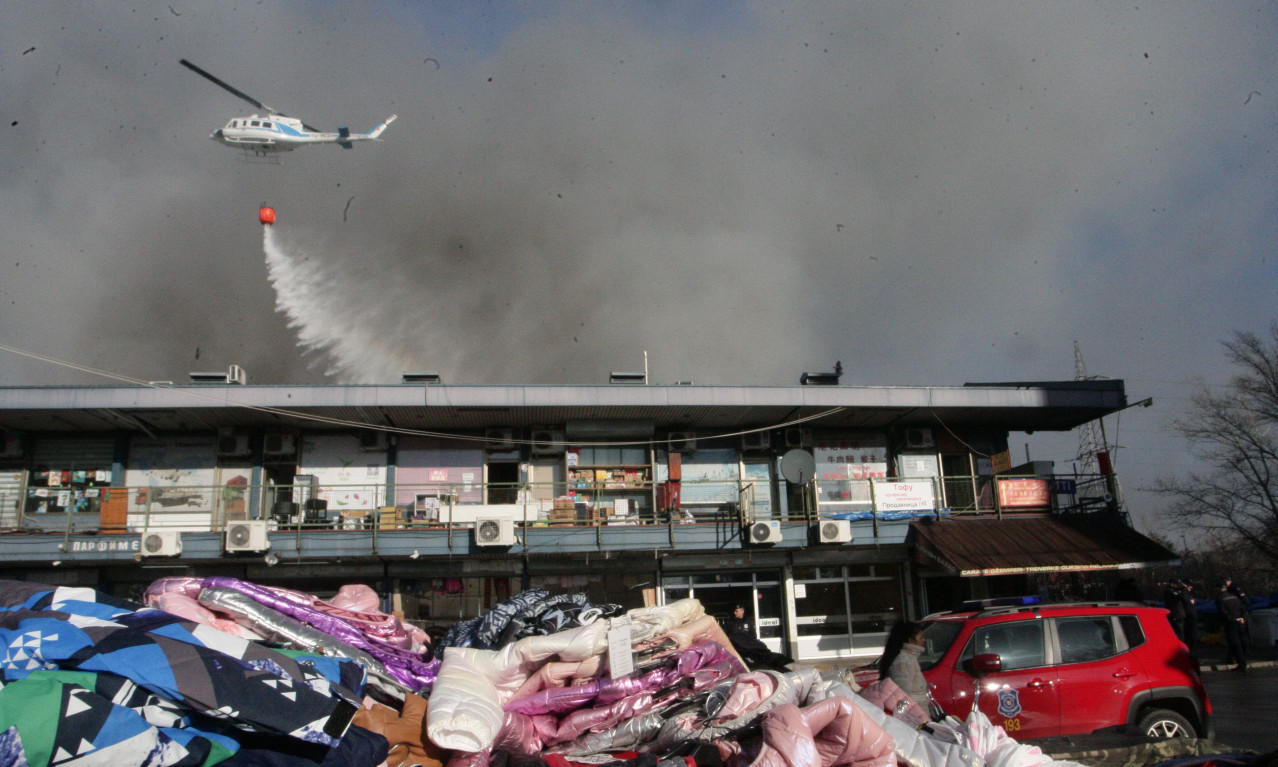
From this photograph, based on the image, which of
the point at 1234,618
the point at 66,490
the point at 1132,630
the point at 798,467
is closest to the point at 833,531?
the point at 798,467

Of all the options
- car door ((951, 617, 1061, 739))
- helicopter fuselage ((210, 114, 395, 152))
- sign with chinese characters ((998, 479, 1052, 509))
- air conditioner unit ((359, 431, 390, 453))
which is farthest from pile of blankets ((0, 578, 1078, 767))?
helicopter fuselage ((210, 114, 395, 152))

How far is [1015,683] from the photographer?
7516mm

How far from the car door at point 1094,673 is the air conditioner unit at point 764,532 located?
31.0 ft

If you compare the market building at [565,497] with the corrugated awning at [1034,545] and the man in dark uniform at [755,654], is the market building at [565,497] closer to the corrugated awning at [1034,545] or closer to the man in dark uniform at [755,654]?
the corrugated awning at [1034,545]

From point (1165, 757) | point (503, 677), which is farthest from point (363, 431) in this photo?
point (1165, 757)

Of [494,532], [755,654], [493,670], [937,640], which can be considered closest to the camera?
[493,670]

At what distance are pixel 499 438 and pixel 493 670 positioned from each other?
13.7 meters

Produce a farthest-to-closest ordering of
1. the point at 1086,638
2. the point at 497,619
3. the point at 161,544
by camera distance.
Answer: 1. the point at 161,544
2. the point at 1086,638
3. the point at 497,619

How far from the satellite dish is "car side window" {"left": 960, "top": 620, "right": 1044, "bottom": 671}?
10.4 meters

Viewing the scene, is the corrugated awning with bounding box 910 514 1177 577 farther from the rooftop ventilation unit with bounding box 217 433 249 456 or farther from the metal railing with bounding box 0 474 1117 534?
the rooftop ventilation unit with bounding box 217 433 249 456

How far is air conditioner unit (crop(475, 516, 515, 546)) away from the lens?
1655cm

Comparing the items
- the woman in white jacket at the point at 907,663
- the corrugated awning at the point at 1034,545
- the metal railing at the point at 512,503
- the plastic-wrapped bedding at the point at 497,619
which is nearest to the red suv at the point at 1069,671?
the woman in white jacket at the point at 907,663

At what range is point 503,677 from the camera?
6.14 metres

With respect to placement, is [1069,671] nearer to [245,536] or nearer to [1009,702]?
[1009,702]
